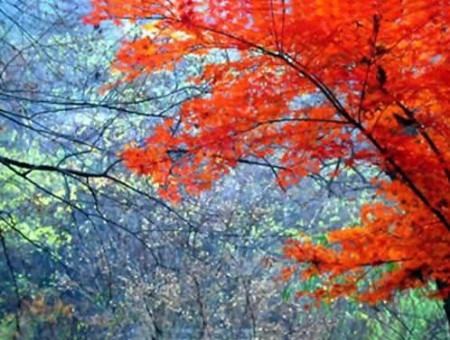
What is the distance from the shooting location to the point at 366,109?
12.9 feet

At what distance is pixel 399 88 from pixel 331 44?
426 millimetres

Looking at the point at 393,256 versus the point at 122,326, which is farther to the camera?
the point at 122,326

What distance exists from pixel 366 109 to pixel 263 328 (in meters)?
5.81

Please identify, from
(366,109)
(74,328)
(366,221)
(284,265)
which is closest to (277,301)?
(284,265)

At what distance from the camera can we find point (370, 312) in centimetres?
1089

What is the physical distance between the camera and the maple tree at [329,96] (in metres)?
3.65

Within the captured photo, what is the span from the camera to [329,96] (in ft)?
11.8

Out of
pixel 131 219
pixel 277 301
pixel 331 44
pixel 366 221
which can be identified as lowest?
pixel 366 221

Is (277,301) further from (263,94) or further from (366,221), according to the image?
(263,94)

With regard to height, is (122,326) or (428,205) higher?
(122,326)

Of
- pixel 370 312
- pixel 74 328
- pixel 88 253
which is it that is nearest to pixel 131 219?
pixel 88 253

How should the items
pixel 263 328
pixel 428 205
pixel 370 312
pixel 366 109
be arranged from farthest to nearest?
pixel 370 312 → pixel 263 328 → pixel 428 205 → pixel 366 109

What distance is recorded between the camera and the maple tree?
12.0 feet

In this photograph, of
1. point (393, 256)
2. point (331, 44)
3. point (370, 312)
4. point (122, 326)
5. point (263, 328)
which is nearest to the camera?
point (331, 44)
